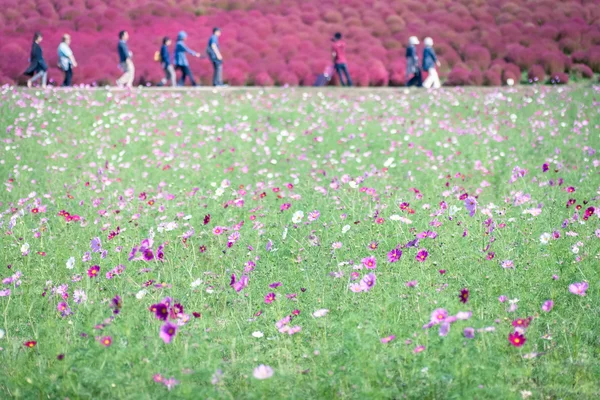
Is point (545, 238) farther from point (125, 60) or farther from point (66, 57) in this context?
point (66, 57)

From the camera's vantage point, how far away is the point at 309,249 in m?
4.31

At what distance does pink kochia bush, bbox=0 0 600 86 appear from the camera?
14.9 m

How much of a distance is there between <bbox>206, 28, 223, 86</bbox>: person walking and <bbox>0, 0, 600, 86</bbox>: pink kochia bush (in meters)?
0.72

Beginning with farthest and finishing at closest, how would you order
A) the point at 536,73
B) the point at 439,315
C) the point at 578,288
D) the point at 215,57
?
the point at 536,73 < the point at 215,57 < the point at 578,288 < the point at 439,315

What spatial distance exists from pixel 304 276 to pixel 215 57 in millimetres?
10584

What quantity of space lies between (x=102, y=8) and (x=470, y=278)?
18.2 m

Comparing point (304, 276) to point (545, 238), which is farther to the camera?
point (304, 276)

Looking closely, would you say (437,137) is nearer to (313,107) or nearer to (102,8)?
(313,107)

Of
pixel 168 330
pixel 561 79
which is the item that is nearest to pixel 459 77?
pixel 561 79

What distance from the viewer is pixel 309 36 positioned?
17875 mm

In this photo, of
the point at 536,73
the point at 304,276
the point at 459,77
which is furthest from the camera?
the point at 459,77

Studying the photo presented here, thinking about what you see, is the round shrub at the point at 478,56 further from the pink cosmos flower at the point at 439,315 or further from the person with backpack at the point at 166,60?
the pink cosmos flower at the point at 439,315

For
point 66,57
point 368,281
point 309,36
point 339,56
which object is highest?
point 368,281

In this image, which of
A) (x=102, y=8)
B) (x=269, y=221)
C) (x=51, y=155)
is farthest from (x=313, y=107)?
(x=102, y=8)
